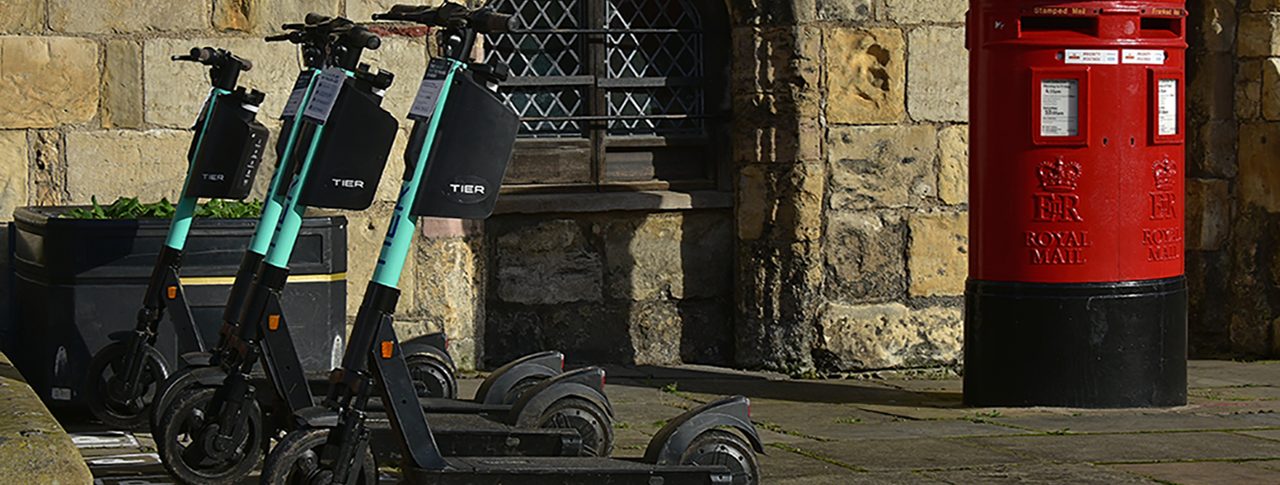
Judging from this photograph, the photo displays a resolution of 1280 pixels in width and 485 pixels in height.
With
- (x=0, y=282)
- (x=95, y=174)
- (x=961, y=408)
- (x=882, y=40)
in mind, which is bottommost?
(x=961, y=408)

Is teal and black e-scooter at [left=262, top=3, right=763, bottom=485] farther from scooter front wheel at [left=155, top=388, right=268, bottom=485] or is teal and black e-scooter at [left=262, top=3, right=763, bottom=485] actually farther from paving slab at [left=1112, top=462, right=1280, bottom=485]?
paving slab at [left=1112, top=462, right=1280, bottom=485]

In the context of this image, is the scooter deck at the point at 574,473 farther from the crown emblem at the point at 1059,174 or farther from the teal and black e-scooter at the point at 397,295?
Answer: the crown emblem at the point at 1059,174

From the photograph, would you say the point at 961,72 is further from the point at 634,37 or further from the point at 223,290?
the point at 223,290

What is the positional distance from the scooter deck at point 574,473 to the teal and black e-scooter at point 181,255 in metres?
1.63

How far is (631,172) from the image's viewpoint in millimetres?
7582

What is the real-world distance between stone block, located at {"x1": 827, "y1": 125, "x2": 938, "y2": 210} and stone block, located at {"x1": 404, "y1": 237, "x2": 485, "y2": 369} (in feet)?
6.18

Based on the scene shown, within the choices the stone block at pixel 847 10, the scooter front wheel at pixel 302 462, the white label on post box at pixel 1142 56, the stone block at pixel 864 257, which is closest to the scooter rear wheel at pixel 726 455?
the scooter front wheel at pixel 302 462

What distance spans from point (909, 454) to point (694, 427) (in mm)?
1296

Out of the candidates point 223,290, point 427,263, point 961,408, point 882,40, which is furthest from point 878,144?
point 223,290

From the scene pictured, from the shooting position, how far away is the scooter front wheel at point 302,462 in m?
3.63

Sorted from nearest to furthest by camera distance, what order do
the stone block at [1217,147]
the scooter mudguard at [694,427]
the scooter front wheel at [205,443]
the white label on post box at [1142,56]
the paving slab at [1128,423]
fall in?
the scooter mudguard at [694,427] → the scooter front wheel at [205,443] → the paving slab at [1128,423] → the white label on post box at [1142,56] → the stone block at [1217,147]

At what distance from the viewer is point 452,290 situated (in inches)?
276

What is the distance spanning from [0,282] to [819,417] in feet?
11.9

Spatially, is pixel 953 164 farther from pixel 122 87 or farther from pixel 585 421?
pixel 122 87
